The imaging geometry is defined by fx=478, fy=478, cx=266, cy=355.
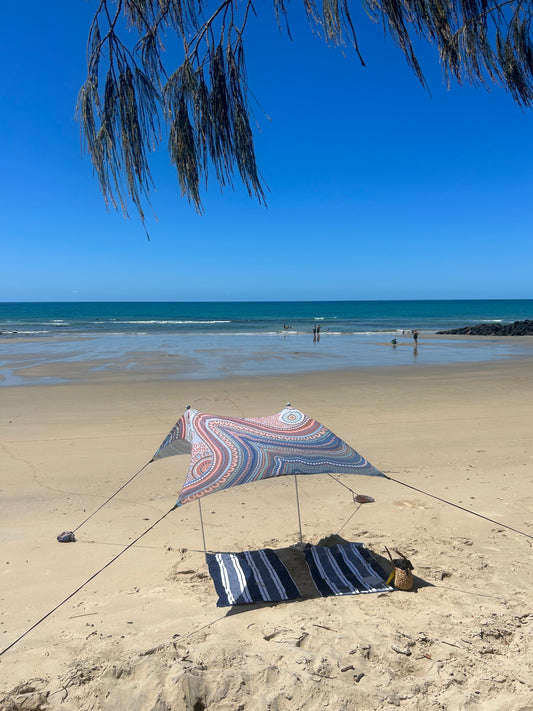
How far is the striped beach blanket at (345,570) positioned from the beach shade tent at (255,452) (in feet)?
3.36

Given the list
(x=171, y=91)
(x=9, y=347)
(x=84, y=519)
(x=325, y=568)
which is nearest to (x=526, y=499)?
(x=325, y=568)

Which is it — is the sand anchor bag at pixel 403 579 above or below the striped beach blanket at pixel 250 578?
above

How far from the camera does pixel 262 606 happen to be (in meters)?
4.65

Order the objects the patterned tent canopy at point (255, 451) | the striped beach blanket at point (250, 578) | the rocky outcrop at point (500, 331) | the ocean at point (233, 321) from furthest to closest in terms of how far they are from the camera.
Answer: the ocean at point (233, 321) < the rocky outcrop at point (500, 331) < the patterned tent canopy at point (255, 451) < the striped beach blanket at point (250, 578)

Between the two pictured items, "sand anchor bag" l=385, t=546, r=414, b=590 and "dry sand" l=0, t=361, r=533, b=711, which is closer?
"dry sand" l=0, t=361, r=533, b=711

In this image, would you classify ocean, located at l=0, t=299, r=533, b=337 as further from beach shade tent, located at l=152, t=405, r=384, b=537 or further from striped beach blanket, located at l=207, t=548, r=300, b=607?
striped beach blanket, located at l=207, t=548, r=300, b=607

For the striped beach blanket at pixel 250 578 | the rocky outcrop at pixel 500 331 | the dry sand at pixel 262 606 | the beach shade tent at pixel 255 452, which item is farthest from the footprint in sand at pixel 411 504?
the rocky outcrop at pixel 500 331

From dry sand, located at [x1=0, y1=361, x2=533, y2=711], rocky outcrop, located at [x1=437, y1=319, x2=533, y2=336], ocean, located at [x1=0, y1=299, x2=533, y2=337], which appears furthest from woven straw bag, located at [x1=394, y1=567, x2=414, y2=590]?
ocean, located at [x1=0, y1=299, x2=533, y2=337]

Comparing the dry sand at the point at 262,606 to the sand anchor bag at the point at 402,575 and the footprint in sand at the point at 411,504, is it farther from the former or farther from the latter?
the sand anchor bag at the point at 402,575

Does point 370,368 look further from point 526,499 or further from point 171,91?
point 171,91

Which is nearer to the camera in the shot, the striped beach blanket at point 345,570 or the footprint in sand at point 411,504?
the striped beach blanket at point 345,570

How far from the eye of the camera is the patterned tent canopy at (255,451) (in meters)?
4.82

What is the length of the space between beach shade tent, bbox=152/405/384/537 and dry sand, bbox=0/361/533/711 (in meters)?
1.22

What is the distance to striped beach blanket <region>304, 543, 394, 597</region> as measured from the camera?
193 inches
